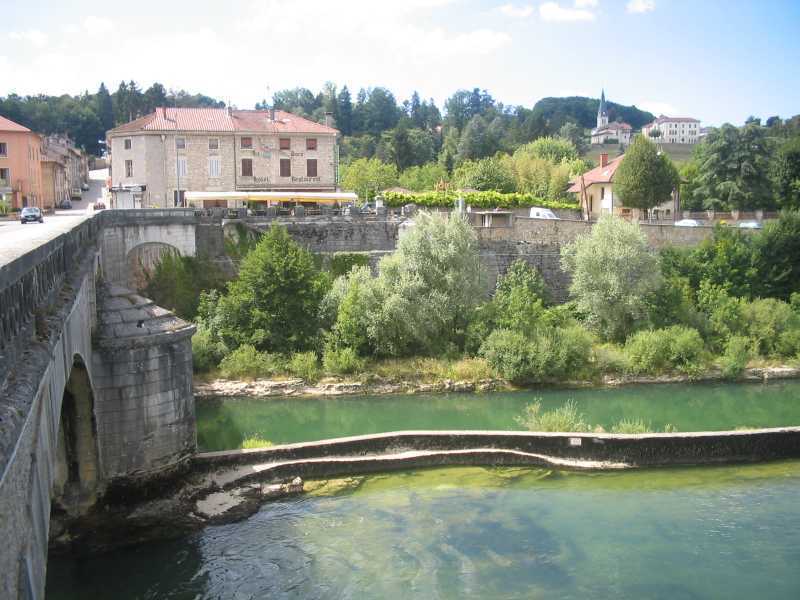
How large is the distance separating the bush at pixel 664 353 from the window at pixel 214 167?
2243 centimetres

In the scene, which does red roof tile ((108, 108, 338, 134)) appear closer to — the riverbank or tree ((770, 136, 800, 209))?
the riverbank

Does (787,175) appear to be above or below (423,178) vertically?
below

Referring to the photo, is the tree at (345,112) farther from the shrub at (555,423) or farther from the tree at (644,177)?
the shrub at (555,423)

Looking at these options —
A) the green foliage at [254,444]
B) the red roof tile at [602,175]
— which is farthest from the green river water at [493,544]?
the red roof tile at [602,175]

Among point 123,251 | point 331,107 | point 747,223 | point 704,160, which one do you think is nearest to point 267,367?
point 123,251

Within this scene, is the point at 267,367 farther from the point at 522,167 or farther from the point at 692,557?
the point at 522,167

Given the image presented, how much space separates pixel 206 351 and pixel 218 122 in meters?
17.2

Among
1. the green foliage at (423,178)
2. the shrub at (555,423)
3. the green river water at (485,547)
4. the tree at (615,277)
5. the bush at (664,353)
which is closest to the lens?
the green river water at (485,547)

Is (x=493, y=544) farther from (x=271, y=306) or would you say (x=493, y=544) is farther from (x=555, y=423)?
(x=271, y=306)

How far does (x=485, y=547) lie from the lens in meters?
14.9

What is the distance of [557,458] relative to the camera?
1981cm

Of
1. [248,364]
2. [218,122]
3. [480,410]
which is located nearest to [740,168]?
[480,410]

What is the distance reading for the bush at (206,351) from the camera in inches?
1118

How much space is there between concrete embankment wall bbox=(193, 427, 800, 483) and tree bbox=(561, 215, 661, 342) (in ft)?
38.8
